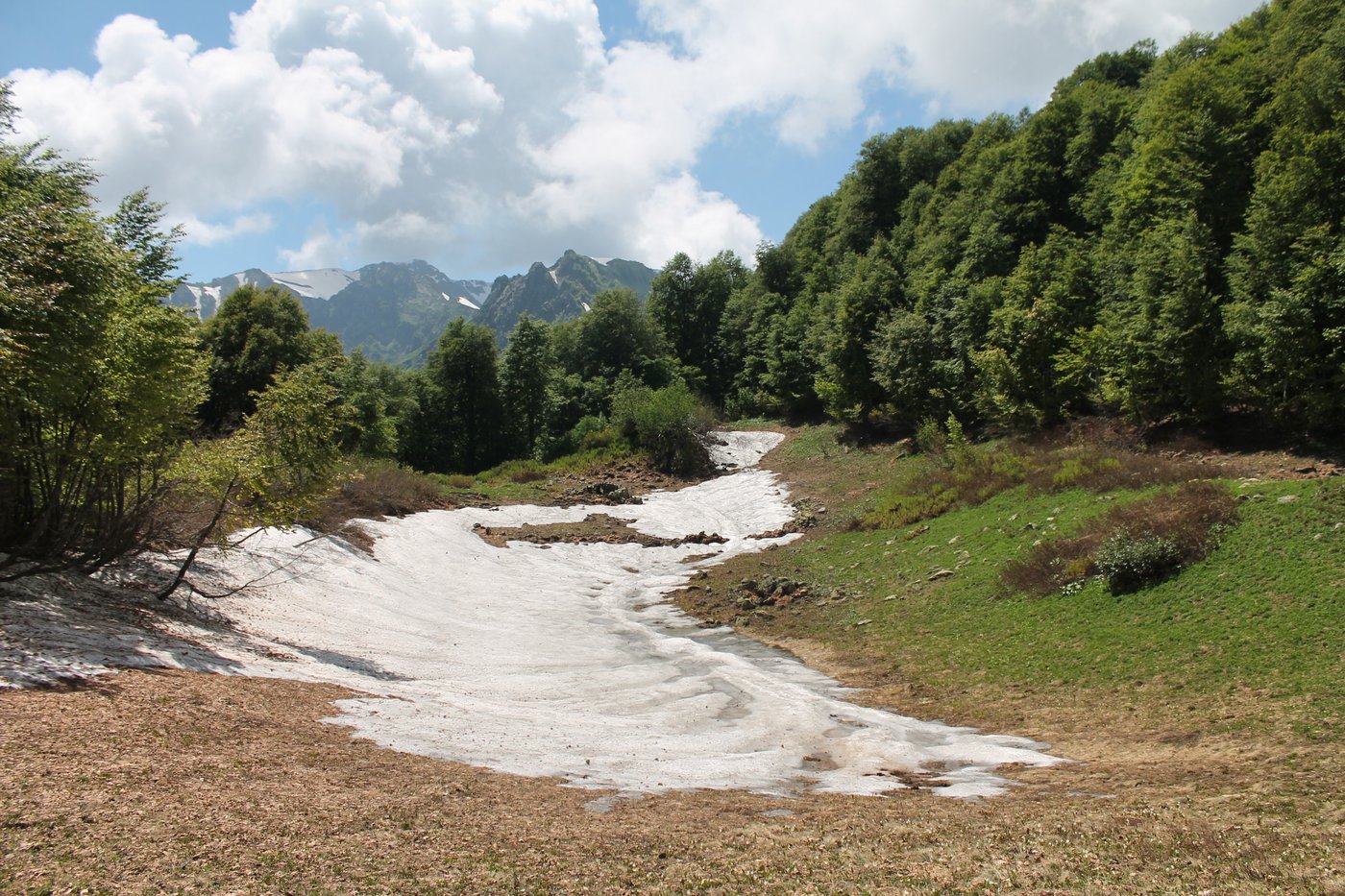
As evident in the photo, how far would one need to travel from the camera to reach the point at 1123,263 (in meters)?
31.9

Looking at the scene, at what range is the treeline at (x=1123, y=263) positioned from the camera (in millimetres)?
23453

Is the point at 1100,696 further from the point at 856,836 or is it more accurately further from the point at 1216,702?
the point at 856,836

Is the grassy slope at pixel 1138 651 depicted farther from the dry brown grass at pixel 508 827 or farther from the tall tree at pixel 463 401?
the tall tree at pixel 463 401

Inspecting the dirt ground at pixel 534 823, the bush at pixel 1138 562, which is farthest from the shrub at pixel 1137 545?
the dirt ground at pixel 534 823

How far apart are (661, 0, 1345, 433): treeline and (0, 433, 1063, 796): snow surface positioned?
18.5 metres

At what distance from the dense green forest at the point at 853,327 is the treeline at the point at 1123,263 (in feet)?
0.44

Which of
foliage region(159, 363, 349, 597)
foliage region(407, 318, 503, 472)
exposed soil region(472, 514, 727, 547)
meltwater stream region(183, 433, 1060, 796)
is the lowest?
meltwater stream region(183, 433, 1060, 796)

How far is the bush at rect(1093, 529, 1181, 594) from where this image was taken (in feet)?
51.0

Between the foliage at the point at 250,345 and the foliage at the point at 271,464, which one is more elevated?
the foliage at the point at 250,345

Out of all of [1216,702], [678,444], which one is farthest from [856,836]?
[678,444]

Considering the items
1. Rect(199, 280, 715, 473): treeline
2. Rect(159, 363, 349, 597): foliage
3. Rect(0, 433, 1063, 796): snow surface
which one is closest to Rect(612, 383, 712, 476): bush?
Rect(199, 280, 715, 473): treeline

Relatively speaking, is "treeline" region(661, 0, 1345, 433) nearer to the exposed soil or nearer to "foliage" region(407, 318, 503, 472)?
the exposed soil

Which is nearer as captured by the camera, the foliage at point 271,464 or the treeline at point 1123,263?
the foliage at point 271,464

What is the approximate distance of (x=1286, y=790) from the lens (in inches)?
304
